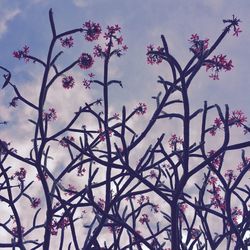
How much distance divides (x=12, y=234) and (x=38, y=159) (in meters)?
1.74

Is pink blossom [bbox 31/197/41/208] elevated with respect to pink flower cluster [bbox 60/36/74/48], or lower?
lower

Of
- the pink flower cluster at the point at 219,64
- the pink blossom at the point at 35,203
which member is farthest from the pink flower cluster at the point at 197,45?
the pink blossom at the point at 35,203

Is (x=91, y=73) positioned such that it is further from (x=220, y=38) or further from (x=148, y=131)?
(x=220, y=38)

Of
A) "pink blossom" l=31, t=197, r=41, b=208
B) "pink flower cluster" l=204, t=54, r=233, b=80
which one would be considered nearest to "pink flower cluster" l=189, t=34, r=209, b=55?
"pink flower cluster" l=204, t=54, r=233, b=80

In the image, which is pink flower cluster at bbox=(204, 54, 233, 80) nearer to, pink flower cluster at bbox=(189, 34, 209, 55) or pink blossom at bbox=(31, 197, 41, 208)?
pink flower cluster at bbox=(189, 34, 209, 55)

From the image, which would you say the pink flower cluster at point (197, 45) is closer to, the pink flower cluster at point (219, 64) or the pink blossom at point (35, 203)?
the pink flower cluster at point (219, 64)

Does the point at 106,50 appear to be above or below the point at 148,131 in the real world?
above

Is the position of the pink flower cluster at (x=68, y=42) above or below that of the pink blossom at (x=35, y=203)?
above

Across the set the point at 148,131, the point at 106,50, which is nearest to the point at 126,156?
the point at 148,131

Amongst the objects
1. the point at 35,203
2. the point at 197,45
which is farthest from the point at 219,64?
the point at 35,203

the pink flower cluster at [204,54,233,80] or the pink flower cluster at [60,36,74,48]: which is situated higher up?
the pink flower cluster at [60,36,74,48]

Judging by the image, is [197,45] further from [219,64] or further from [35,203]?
[35,203]

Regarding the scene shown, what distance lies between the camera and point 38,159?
7.02 metres

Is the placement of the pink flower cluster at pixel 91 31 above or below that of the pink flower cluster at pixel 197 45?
above
